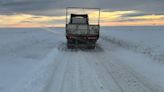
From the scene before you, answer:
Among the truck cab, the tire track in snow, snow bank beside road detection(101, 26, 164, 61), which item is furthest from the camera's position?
the truck cab

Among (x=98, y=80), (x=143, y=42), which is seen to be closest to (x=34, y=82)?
(x=98, y=80)

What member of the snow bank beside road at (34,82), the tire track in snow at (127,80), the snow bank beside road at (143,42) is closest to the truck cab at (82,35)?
the snow bank beside road at (143,42)

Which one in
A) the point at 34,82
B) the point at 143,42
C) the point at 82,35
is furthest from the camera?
the point at 143,42

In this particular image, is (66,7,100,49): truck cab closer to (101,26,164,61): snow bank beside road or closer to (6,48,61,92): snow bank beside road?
(101,26,164,61): snow bank beside road

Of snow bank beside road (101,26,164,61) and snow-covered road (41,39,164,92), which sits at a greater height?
snow-covered road (41,39,164,92)

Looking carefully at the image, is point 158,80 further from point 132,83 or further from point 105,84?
point 105,84

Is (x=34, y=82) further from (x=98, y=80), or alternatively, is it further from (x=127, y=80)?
(x=127, y=80)

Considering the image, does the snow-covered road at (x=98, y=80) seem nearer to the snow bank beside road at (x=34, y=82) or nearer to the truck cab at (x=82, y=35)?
the snow bank beside road at (x=34, y=82)

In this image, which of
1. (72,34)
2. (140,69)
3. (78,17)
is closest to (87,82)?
(140,69)

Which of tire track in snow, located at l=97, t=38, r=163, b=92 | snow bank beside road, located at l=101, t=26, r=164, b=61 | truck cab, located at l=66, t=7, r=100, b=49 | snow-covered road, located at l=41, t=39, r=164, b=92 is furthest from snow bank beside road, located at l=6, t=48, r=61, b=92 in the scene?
truck cab, located at l=66, t=7, r=100, b=49

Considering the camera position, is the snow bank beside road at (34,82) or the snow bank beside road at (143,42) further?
the snow bank beside road at (143,42)

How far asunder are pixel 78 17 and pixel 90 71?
1728 cm

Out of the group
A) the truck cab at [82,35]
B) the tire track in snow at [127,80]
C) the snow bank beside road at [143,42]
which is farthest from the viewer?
the truck cab at [82,35]

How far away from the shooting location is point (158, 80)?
11.2 m
